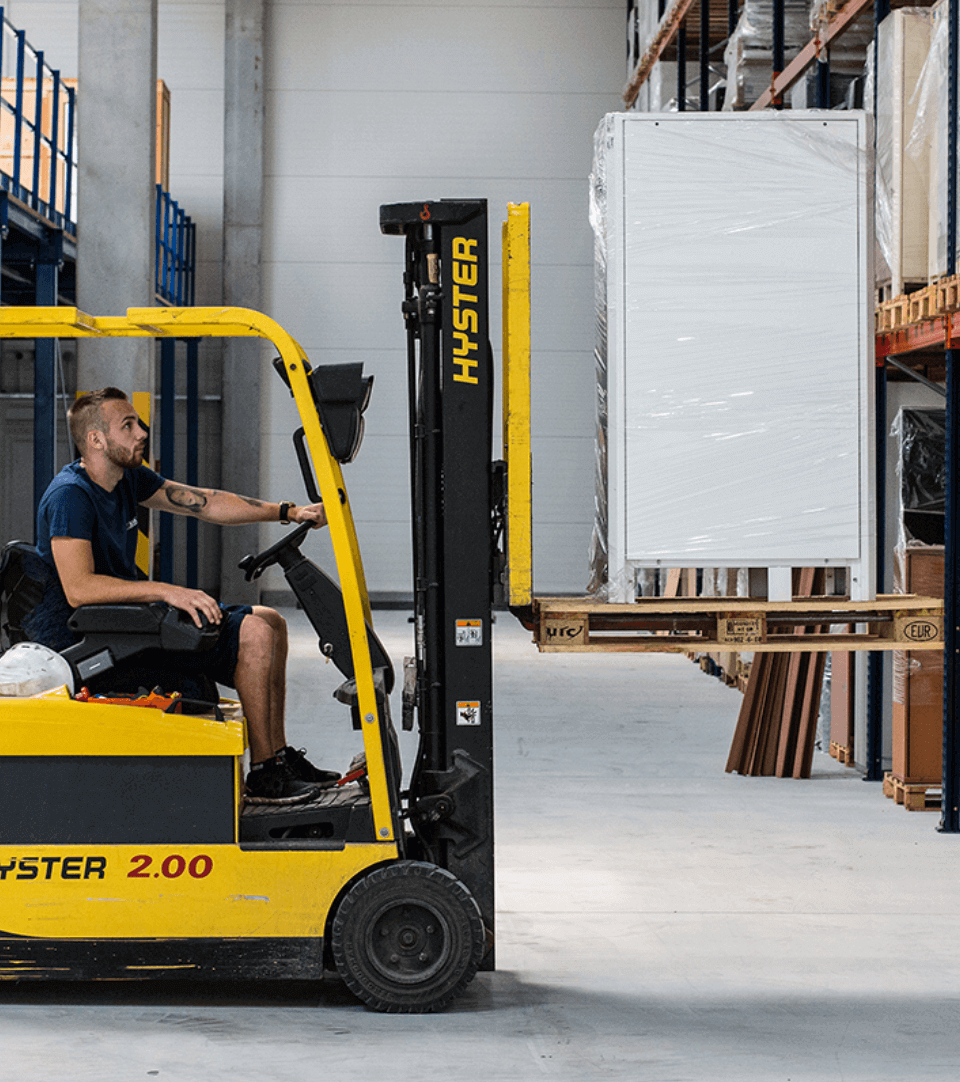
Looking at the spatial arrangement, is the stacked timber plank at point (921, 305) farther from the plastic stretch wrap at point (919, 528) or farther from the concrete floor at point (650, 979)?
the concrete floor at point (650, 979)

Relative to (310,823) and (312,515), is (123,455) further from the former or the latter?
(310,823)

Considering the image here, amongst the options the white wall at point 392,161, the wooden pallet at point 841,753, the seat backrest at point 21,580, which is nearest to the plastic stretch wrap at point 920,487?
the wooden pallet at point 841,753

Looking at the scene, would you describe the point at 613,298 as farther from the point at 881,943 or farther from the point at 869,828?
the point at 869,828

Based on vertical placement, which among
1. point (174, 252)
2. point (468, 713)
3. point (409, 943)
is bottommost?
point (409, 943)

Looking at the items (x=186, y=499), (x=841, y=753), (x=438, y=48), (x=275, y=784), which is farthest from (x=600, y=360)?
(x=438, y=48)

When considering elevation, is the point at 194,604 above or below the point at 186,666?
above

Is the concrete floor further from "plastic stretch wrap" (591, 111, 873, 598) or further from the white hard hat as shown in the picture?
"plastic stretch wrap" (591, 111, 873, 598)

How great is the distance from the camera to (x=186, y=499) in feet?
14.3

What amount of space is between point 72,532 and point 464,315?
127 centimetres

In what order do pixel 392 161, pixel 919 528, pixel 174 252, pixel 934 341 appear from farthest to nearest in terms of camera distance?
pixel 392 161, pixel 174 252, pixel 919 528, pixel 934 341

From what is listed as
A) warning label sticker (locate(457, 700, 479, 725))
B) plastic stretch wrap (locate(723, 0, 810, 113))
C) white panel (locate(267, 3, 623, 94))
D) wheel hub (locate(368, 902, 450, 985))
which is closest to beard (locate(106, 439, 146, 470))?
warning label sticker (locate(457, 700, 479, 725))

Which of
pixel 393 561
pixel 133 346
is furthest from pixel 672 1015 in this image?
pixel 393 561

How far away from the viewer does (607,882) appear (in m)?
5.22

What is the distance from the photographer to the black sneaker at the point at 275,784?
3.89m
